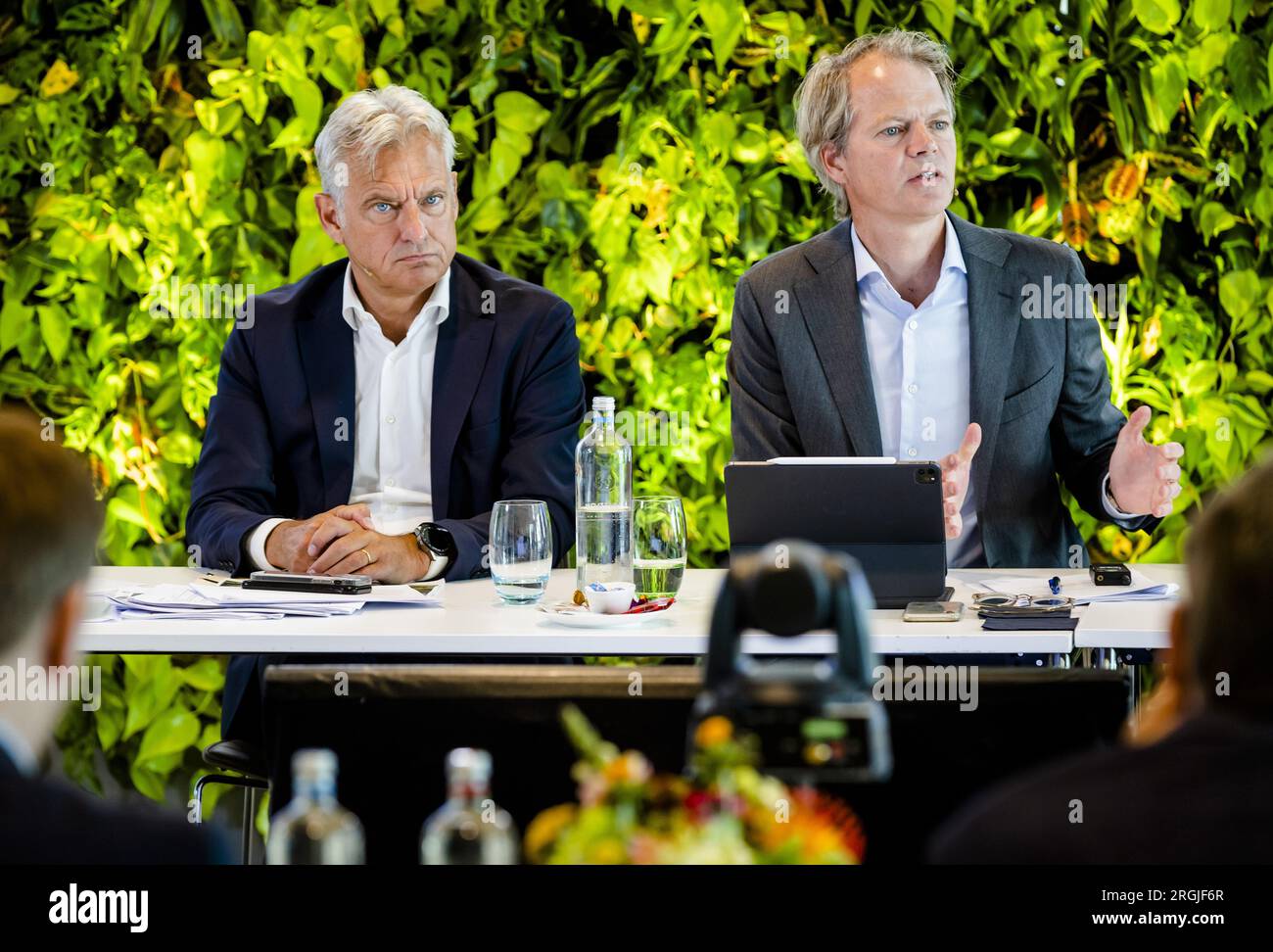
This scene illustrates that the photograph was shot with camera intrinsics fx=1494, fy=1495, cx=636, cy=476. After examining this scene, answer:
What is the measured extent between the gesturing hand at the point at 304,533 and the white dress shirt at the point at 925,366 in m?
1.00

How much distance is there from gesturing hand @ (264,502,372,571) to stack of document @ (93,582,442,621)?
0.14 metres

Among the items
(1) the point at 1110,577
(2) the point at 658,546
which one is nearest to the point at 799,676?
(2) the point at 658,546

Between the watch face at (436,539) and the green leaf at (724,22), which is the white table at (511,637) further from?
the green leaf at (724,22)

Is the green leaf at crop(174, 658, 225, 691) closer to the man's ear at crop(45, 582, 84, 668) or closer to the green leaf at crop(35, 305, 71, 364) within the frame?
the green leaf at crop(35, 305, 71, 364)

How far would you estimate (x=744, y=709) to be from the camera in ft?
2.79

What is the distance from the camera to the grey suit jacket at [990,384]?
8.99 ft

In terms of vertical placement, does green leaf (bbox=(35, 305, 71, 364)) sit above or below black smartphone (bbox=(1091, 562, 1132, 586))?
above

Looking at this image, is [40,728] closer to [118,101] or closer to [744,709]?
[744,709]

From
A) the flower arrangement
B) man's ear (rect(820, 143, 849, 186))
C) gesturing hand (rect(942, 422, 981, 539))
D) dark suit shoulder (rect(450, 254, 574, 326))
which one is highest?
man's ear (rect(820, 143, 849, 186))

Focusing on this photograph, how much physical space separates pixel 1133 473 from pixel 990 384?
0.36 metres

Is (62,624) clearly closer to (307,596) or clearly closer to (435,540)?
(307,596)

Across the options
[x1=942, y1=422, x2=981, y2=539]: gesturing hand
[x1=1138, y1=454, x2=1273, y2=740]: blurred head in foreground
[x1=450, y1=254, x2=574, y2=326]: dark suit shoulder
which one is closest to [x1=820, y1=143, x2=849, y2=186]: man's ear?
[x1=450, y1=254, x2=574, y2=326]: dark suit shoulder

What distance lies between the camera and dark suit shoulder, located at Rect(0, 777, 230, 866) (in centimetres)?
91

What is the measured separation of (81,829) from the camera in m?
0.91
